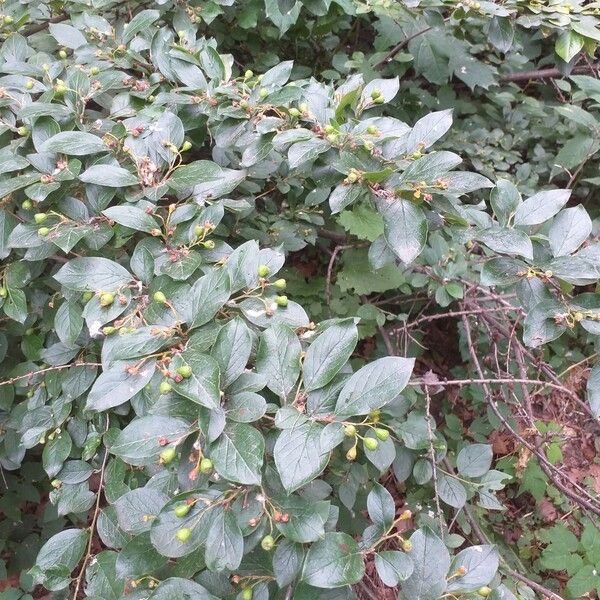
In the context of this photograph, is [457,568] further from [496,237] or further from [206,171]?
[206,171]

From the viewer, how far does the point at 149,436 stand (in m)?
0.77

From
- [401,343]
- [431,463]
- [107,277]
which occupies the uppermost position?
[107,277]

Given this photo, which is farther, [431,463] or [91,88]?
[431,463]

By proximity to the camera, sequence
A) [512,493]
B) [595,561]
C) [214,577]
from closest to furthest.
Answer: [214,577]
[595,561]
[512,493]

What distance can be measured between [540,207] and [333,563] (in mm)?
751

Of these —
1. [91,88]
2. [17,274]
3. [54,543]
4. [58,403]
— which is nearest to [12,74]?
[91,88]

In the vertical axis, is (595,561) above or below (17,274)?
below

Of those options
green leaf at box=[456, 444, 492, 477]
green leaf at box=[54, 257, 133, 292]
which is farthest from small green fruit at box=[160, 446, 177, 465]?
green leaf at box=[456, 444, 492, 477]

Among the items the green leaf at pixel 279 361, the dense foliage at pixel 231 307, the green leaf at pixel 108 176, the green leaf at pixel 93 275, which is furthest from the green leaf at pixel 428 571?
the green leaf at pixel 108 176

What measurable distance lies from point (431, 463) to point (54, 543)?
895 mm

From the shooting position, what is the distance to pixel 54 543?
3.66 feet

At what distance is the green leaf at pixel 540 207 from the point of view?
3.35ft

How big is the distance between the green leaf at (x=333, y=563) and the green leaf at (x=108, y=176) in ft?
2.41

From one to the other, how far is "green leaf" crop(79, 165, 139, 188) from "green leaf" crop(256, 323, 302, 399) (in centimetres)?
45
